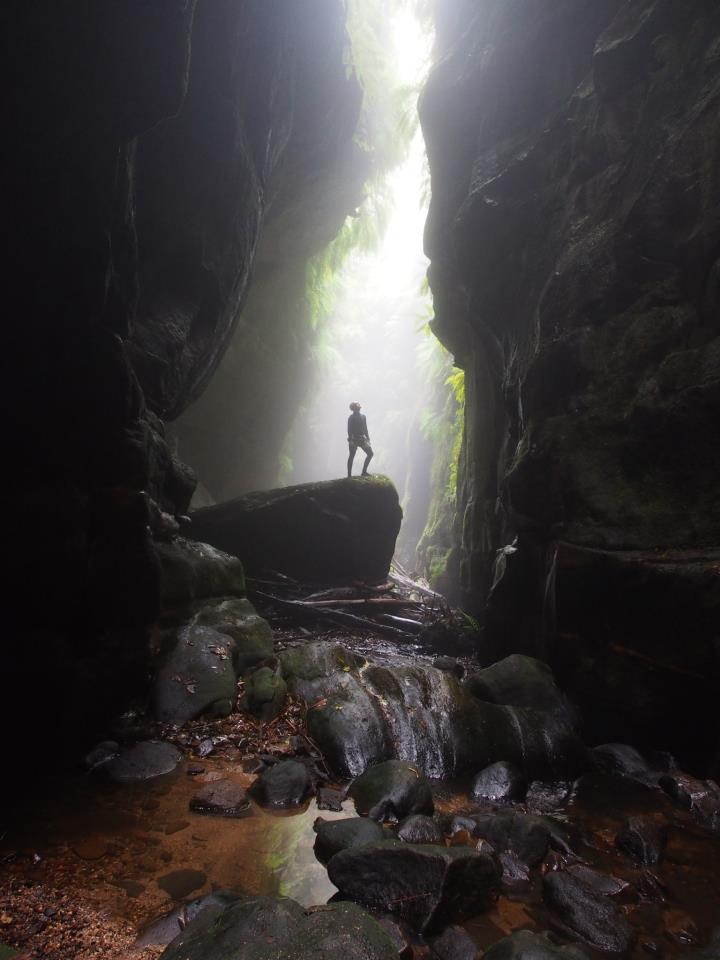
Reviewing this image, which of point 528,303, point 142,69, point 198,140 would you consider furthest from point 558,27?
point 142,69

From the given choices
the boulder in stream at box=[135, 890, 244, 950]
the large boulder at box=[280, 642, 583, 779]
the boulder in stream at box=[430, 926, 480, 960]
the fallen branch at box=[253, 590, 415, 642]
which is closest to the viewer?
the boulder in stream at box=[135, 890, 244, 950]

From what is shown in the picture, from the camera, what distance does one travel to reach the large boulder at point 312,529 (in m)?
11.5

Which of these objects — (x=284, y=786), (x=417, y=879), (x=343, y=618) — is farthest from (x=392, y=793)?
(x=343, y=618)

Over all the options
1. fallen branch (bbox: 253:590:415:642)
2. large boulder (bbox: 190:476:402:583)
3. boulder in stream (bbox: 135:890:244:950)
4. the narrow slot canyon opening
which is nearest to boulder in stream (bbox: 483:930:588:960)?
the narrow slot canyon opening

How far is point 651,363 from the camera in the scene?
6242mm

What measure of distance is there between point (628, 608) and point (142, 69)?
6858mm

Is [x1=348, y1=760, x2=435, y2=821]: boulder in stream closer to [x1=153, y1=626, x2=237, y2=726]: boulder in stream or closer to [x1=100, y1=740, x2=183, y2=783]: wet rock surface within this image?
[x1=100, y1=740, x2=183, y2=783]: wet rock surface

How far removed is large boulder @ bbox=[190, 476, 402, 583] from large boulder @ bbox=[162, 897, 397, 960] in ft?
31.3

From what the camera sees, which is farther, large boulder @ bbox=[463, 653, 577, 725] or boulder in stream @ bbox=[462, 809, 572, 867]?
large boulder @ bbox=[463, 653, 577, 725]

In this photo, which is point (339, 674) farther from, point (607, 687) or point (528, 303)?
point (528, 303)

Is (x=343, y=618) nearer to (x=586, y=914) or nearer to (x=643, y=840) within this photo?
(x=643, y=840)

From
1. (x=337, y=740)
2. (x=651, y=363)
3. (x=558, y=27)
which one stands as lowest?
(x=337, y=740)

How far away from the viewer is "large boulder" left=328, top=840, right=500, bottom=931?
2484 millimetres

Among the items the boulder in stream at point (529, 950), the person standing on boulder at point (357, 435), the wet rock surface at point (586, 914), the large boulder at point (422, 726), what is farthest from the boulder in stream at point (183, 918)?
the person standing on boulder at point (357, 435)
